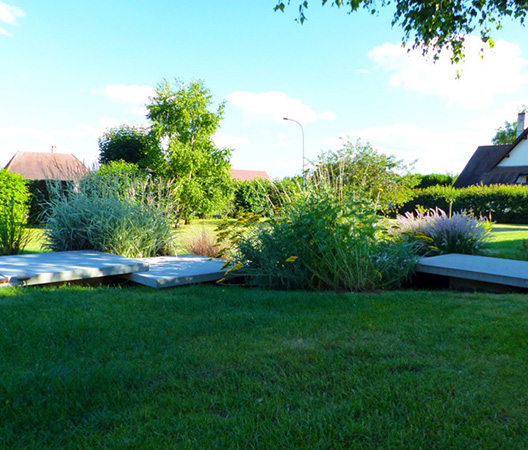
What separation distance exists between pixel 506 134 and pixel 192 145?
38218mm

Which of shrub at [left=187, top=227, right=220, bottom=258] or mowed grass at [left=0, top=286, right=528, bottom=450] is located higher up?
shrub at [left=187, top=227, right=220, bottom=258]

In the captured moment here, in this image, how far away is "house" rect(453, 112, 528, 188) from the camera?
2911 cm

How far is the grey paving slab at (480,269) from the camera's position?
4.91 m

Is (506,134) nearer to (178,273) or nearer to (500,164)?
(500,164)

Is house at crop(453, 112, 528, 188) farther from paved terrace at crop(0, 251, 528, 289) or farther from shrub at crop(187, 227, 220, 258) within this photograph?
paved terrace at crop(0, 251, 528, 289)

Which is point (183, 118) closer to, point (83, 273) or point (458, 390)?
point (83, 273)

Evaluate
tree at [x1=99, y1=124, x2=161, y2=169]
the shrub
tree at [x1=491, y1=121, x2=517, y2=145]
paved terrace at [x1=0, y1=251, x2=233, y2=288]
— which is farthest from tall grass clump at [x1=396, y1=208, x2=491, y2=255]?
tree at [x1=491, y1=121, x2=517, y2=145]

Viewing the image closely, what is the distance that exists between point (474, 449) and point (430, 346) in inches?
47.7

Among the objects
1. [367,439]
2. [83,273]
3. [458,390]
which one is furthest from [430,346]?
[83,273]

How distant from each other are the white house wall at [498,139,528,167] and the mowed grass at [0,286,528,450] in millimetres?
30214

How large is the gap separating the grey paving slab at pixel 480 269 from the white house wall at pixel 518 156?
91.6 ft

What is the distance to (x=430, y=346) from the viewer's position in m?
2.96

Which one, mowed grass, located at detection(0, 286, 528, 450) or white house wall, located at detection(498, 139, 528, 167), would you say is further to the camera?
white house wall, located at detection(498, 139, 528, 167)

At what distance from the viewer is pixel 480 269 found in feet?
17.3
